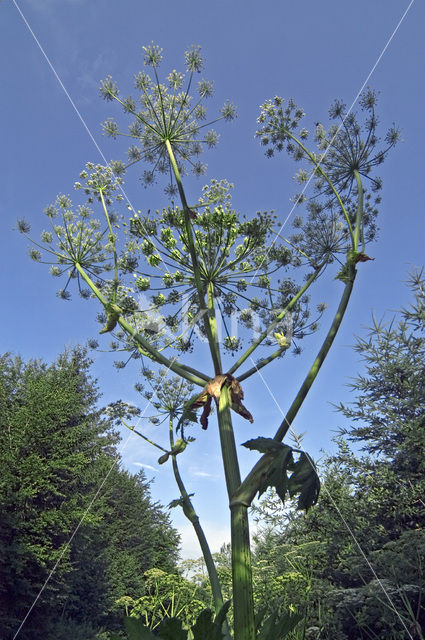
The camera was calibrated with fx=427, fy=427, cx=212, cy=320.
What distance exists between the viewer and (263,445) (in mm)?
2857

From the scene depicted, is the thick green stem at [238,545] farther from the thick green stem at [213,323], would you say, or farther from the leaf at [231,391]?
the thick green stem at [213,323]

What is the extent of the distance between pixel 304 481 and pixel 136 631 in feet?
4.93

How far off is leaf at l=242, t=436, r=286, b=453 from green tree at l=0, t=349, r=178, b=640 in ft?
44.7

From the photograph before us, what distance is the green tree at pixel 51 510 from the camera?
18.3 meters

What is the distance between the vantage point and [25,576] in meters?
19.0

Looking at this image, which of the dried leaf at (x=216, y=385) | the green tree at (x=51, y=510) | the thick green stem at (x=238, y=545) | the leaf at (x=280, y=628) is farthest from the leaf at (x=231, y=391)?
the green tree at (x=51, y=510)

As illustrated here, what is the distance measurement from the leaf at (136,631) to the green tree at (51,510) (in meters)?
13.7

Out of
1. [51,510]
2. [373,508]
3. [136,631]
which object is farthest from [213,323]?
[51,510]

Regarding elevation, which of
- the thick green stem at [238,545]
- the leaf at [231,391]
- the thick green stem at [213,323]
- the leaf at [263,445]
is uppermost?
the thick green stem at [213,323]

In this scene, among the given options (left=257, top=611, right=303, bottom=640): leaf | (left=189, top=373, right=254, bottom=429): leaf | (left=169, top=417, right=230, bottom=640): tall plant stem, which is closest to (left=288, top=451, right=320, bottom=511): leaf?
(left=189, top=373, right=254, bottom=429): leaf

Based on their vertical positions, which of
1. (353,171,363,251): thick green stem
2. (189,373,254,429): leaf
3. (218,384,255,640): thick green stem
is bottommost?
(218,384,255,640): thick green stem

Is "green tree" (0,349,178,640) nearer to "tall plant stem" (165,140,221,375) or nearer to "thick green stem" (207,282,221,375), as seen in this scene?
"thick green stem" (207,282,221,375)

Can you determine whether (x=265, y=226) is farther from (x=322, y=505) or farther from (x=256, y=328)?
(x=322, y=505)

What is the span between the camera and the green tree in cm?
1831
